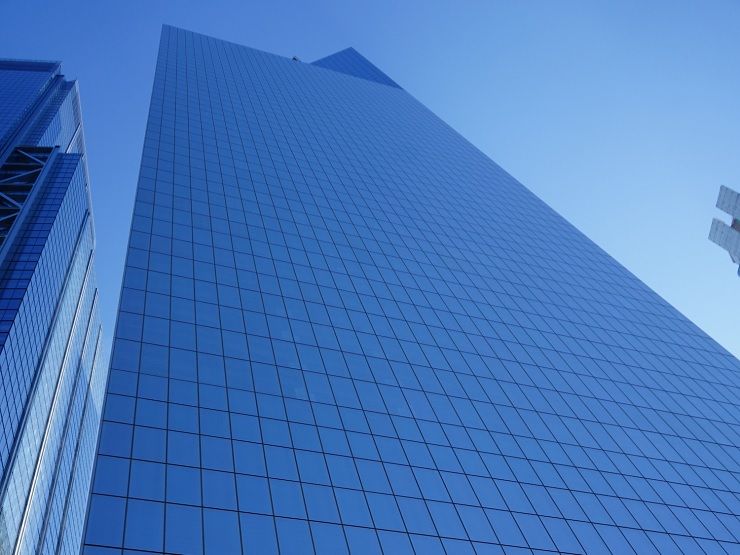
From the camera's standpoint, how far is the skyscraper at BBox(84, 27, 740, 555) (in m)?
25.2

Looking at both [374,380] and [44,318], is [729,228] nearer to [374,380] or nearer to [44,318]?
[374,380]

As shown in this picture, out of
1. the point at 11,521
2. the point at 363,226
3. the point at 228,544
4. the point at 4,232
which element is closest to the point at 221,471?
the point at 228,544

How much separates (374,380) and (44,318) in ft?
252

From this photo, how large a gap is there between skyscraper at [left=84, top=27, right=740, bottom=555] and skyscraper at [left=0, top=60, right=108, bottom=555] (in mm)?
27954

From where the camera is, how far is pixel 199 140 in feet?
182

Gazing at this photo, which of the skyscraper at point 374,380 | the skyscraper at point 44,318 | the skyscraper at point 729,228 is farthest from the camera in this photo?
the skyscraper at point 44,318

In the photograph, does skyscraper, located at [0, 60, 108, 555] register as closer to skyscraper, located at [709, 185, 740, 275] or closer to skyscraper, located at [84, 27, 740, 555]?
skyscraper, located at [84, 27, 740, 555]

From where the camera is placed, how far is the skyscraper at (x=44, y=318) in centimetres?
8088

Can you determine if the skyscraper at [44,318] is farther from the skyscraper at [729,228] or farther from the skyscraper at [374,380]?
the skyscraper at [729,228]

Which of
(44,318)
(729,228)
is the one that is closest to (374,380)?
(729,228)

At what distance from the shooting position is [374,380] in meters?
34.8

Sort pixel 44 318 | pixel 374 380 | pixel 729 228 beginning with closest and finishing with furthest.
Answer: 1. pixel 374 380
2. pixel 729 228
3. pixel 44 318

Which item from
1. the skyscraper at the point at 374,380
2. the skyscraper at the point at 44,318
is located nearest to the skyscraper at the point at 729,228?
the skyscraper at the point at 374,380

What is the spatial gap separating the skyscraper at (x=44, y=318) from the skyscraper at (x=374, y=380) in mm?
27954
